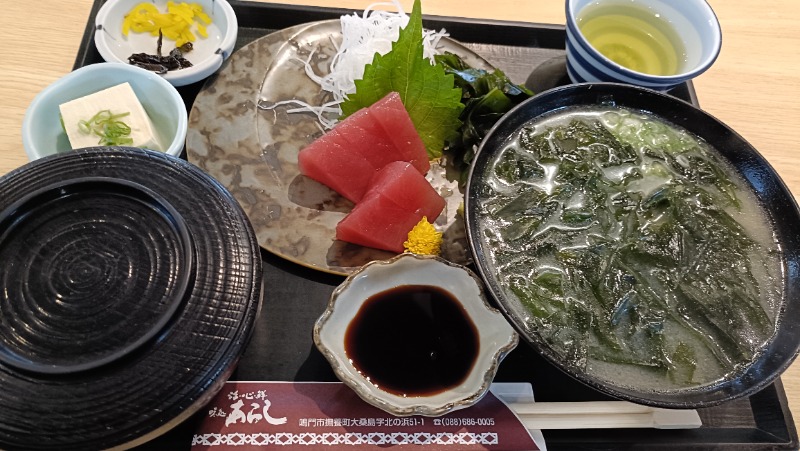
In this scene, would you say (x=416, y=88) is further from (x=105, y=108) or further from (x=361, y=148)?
(x=105, y=108)

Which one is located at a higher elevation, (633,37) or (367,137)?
(633,37)

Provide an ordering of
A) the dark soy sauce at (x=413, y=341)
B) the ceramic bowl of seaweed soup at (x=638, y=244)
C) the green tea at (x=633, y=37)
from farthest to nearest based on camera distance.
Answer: the green tea at (x=633, y=37)
the dark soy sauce at (x=413, y=341)
the ceramic bowl of seaweed soup at (x=638, y=244)

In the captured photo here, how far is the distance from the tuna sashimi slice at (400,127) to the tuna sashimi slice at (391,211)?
0.11 m

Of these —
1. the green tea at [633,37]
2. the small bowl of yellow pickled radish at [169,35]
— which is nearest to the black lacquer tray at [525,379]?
the small bowl of yellow pickled radish at [169,35]

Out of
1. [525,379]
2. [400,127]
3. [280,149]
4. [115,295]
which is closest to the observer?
[115,295]

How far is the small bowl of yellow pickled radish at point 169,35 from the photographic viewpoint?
2.05 meters

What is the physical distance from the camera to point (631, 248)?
5.25 feet

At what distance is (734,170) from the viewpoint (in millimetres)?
1759

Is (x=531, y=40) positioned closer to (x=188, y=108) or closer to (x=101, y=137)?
(x=188, y=108)

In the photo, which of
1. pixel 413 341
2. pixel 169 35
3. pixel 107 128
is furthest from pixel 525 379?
pixel 169 35

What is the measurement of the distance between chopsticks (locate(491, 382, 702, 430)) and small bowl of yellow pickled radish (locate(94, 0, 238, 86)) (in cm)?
163

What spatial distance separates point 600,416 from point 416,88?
1.30 metres

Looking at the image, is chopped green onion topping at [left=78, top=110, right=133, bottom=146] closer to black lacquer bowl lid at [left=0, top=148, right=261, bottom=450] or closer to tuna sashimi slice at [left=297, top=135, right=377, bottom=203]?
black lacquer bowl lid at [left=0, top=148, right=261, bottom=450]

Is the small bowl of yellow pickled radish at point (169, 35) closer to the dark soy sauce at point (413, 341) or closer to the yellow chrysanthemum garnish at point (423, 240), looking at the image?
the yellow chrysanthemum garnish at point (423, 240)
